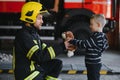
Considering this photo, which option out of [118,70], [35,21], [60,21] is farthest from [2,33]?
[35,21]

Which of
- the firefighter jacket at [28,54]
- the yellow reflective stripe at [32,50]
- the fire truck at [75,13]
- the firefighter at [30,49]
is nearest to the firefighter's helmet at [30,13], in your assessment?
the firefighter at [30,49]

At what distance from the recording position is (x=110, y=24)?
967 cm

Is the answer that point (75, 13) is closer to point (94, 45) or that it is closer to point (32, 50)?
point (94, 45)

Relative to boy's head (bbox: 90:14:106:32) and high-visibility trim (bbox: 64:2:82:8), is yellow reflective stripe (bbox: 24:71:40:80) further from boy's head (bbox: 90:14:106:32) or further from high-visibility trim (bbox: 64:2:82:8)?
high-visibility trim (bbox: 64:2:82:8)

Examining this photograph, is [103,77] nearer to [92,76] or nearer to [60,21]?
[92,76]

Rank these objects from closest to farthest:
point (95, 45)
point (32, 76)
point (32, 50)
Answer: point (32, 50) → point (32, 76) → point (95, 45)

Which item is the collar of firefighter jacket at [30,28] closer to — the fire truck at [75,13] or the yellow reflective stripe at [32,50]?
the yellow reflective stripe at [32,50]

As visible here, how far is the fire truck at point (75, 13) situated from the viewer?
948cm

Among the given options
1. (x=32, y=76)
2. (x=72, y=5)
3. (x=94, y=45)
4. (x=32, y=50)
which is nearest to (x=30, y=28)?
(x=32, y=50)

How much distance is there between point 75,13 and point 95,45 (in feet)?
16.2

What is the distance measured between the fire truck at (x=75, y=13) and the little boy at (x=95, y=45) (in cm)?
453

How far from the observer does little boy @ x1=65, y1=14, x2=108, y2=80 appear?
4.68 m

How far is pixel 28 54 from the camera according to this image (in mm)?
3795

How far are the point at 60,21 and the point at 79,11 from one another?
682 mm
